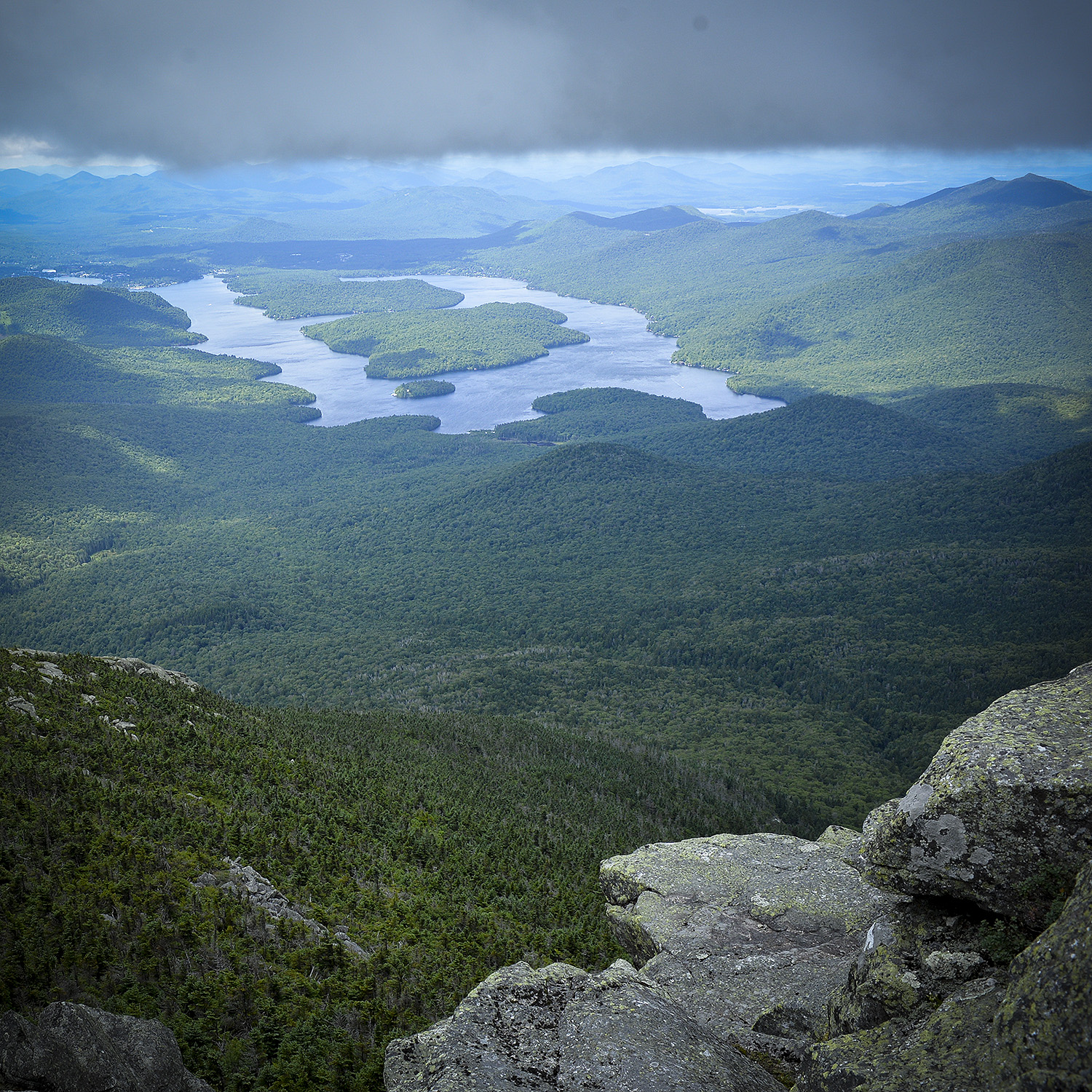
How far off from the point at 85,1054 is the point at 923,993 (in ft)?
39.0

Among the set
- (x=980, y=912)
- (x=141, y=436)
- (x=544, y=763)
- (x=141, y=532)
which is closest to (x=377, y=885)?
(x=980, y=912)

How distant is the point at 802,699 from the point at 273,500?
92.8 m

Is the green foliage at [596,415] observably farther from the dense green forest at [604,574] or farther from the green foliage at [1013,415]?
the green foliage at [1013,415]

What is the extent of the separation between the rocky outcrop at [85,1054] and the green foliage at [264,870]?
8.09ft

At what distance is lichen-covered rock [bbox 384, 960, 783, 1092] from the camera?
36.7 ft

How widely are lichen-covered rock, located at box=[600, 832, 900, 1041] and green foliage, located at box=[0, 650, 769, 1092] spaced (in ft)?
7.74

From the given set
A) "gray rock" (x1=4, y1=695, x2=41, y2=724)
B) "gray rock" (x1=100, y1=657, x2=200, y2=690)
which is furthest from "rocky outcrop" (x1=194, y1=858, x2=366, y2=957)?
"gray rock" (x1=100, y1=657, x2=200, y2=690)

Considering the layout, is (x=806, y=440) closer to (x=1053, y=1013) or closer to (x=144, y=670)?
A: (x=144, y=670)

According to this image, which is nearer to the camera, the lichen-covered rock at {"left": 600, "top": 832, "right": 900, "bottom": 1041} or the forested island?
the lichen-covered rock at {"left": 600, "top": 832, "right": 900, "bottom": 1041}

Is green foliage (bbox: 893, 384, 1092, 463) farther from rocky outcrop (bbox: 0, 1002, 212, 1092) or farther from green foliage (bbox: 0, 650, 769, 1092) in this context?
rocky outcrop (bbox: 0, 1002, 212, 1092)

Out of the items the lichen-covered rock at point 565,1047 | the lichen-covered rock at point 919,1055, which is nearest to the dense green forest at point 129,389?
the lichen-covered rock at point 565,1047

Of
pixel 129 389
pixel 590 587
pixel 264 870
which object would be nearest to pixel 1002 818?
pixel 264 870

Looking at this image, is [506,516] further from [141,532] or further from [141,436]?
[141,436]

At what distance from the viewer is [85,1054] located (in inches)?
408
